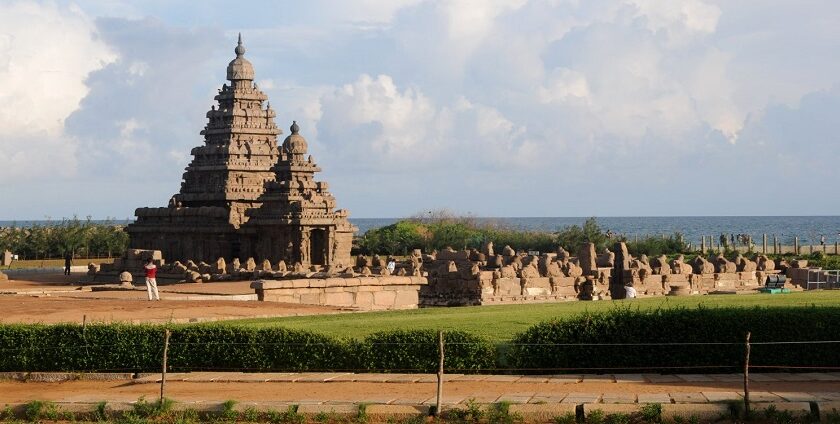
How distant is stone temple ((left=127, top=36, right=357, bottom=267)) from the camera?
167 feet

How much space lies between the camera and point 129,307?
29.1m

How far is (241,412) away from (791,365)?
25.1ft

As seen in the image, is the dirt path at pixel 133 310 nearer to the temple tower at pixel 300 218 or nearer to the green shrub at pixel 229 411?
the green shrub at pixel 229 411

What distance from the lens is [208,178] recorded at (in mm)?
56000

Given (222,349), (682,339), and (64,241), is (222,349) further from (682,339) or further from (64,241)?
(64,241)

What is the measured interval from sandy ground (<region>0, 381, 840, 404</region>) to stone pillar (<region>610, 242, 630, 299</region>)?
22.2 m

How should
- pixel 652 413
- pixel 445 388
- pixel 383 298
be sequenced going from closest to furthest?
pixel 652 413, pixel 445 388, pixel 383 298

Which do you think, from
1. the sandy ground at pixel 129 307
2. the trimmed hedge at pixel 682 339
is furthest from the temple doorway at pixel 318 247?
the trimmed hedge at pixel 682 339

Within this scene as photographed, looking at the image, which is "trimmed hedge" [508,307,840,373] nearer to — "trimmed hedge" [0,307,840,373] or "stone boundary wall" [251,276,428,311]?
"trimmed hedge" [0,307,840,373]

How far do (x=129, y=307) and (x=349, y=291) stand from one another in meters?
7.50

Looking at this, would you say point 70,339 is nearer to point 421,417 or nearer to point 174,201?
point 421,417

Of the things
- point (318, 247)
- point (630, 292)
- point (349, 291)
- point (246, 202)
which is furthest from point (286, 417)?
point (246, 202)

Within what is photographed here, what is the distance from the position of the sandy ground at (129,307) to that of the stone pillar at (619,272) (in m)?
11.5

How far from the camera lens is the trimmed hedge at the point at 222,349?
18203mm
